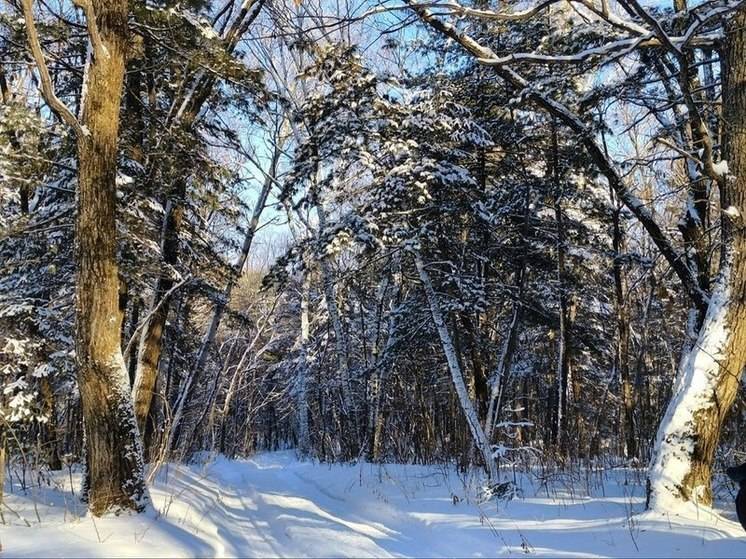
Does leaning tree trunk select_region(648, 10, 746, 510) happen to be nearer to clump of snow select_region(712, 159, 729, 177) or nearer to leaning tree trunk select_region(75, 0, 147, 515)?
clump of snow select_region(712, 159, 729, 177)

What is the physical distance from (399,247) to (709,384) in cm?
419

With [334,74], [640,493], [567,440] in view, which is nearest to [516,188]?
[334,74]

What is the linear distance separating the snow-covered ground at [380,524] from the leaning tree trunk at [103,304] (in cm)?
30

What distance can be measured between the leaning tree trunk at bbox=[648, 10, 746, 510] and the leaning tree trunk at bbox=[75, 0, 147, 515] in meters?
4.03

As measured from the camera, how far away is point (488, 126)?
338 inches

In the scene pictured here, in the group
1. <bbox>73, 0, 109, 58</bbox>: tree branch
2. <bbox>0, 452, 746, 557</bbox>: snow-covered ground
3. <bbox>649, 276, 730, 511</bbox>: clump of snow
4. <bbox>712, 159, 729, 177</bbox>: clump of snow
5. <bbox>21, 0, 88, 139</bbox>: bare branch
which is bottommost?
<bbox>0, 452, 746, 557</bbox>: snow-covered ground

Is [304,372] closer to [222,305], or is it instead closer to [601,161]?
[222,305]

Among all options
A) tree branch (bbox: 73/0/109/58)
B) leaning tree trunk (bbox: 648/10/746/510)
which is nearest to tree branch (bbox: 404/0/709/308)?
leaning tree trunk (bbox: 648/10/746/510)

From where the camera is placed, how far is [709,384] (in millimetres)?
4305

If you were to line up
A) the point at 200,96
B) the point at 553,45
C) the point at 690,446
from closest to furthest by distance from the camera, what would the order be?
the point at 690,446, the point at 553,45, the point at 200,96

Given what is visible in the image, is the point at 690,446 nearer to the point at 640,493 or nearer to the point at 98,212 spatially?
the point at 640,493

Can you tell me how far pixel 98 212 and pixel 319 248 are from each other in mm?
3546

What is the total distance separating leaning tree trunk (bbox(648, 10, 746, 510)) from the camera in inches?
166

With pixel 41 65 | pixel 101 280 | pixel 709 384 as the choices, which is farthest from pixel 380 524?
pixel 41 65
